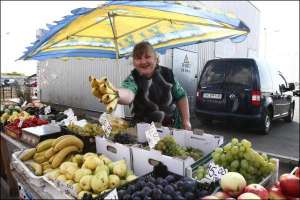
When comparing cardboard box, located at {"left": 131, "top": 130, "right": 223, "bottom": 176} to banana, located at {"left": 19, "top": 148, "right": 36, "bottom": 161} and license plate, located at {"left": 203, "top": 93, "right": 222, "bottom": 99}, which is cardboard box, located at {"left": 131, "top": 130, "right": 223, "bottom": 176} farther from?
license plate, located at {"left": 203, "top": 93, "right": 222, "bottom": 99}

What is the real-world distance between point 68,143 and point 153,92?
41.2 inches

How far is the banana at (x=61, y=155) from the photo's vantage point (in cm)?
252

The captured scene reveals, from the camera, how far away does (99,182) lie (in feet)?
6.20

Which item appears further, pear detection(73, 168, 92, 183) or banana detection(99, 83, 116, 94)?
pear detection(73, 168, 92, 183)

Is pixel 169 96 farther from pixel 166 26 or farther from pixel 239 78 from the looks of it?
pixel 239 78

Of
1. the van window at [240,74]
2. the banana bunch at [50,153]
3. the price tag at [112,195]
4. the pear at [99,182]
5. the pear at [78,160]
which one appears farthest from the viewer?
the van window at [240,74]

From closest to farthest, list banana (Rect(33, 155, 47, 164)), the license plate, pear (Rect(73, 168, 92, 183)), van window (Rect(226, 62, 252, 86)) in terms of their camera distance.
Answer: pear (Rect(73, 168, 92, 183)), banana (Rect(33, 155, 47, 164)), van window (Rect(226, 62, 252, 86)), the license plate

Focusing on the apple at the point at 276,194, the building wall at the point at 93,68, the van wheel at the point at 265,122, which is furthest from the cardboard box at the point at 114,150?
the building wall at the point at 93,68

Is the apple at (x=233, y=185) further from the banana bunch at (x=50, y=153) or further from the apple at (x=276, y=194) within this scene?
the banana bunch at (x=50, y=153)

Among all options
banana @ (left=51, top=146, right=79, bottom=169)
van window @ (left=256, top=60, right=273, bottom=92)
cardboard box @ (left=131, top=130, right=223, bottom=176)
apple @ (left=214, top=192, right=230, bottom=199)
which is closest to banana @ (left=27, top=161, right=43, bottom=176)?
banana @ (left=51, top=146, right=79, bottom=169)

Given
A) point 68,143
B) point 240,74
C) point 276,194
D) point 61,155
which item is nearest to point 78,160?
point 61,155

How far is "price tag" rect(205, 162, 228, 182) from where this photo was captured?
5.83 feet

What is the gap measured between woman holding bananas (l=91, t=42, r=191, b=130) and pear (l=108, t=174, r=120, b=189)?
989 mm

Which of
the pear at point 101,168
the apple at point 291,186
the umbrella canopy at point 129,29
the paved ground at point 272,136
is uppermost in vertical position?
the umbrella canopy at point 129,29
